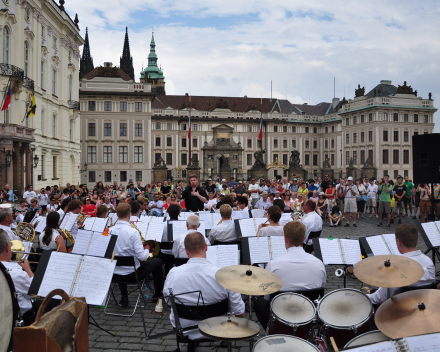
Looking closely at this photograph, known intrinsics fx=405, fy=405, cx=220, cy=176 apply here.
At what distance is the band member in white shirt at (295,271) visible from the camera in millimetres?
4832

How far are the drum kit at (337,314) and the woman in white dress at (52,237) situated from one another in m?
4.00

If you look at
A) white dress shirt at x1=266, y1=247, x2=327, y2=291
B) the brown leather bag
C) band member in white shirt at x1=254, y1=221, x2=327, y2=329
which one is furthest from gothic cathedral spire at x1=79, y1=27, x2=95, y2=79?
the brown leather bag

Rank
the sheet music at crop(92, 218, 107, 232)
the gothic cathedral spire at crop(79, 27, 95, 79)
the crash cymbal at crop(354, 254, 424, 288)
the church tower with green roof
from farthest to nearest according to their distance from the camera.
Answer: the church tower with green roof < the gothic cathedral spire at crop(79, 27, 95, 79) < the sheet music at crop(92, 218, 107, 232) < the crash cymbal at crop(354, 254, 424, 288)

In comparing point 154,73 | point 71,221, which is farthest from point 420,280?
point 154,73

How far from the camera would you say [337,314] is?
4.14 metres

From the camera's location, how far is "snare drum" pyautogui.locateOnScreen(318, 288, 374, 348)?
396cm

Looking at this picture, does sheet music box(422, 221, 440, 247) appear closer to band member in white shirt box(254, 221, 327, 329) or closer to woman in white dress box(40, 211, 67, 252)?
band member in white shirt box(254, 221, 327, 329)

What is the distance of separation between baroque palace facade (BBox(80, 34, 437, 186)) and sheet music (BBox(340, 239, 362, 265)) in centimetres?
4014

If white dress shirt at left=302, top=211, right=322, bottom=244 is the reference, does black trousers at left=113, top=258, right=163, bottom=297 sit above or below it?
below

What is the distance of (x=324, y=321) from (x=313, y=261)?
103 cm

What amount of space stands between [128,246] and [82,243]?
2.46ft

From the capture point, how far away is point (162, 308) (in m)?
6.70

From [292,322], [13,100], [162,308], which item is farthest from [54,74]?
[292,322]

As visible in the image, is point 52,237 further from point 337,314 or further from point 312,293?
point 337,314
